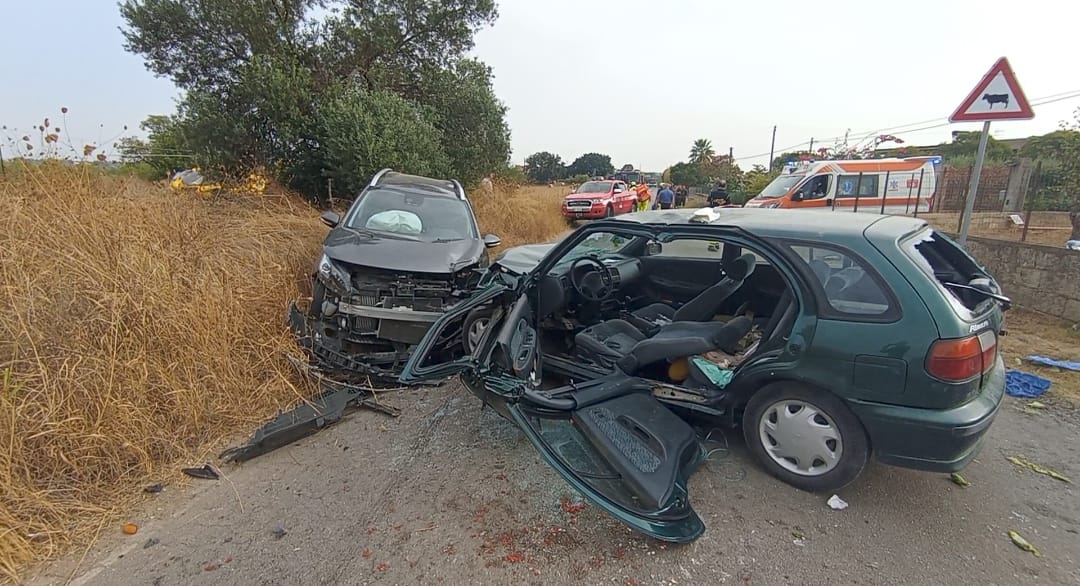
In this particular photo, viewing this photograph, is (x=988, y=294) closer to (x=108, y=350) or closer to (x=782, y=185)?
(x=108, y=350)

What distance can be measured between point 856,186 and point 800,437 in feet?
48.0

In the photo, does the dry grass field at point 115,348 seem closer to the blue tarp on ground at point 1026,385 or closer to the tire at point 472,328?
the blue tarp on ground at point 1026,385

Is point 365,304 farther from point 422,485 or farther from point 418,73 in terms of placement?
point 418,73

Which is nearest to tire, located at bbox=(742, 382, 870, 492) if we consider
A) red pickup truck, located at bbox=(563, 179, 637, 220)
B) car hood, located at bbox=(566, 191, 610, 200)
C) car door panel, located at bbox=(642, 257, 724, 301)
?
car door panel, located at bbox=(642, 257, 724, 301)

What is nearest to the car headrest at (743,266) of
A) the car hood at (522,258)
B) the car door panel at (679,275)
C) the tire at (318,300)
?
the car door panel at (679,275)

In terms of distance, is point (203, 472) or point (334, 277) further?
point (334, 277)

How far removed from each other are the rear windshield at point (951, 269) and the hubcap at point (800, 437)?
32.2 inches

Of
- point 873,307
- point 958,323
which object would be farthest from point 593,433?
Answer: point 958,323

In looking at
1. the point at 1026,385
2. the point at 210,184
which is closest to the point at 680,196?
the point at 210,184

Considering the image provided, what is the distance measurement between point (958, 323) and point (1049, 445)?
179 cm

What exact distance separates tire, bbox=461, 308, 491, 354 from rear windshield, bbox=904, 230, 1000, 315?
Result: 2.67 m

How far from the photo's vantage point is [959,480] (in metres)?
2.61

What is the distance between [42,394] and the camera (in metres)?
2.53

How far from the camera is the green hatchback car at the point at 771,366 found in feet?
7.09
